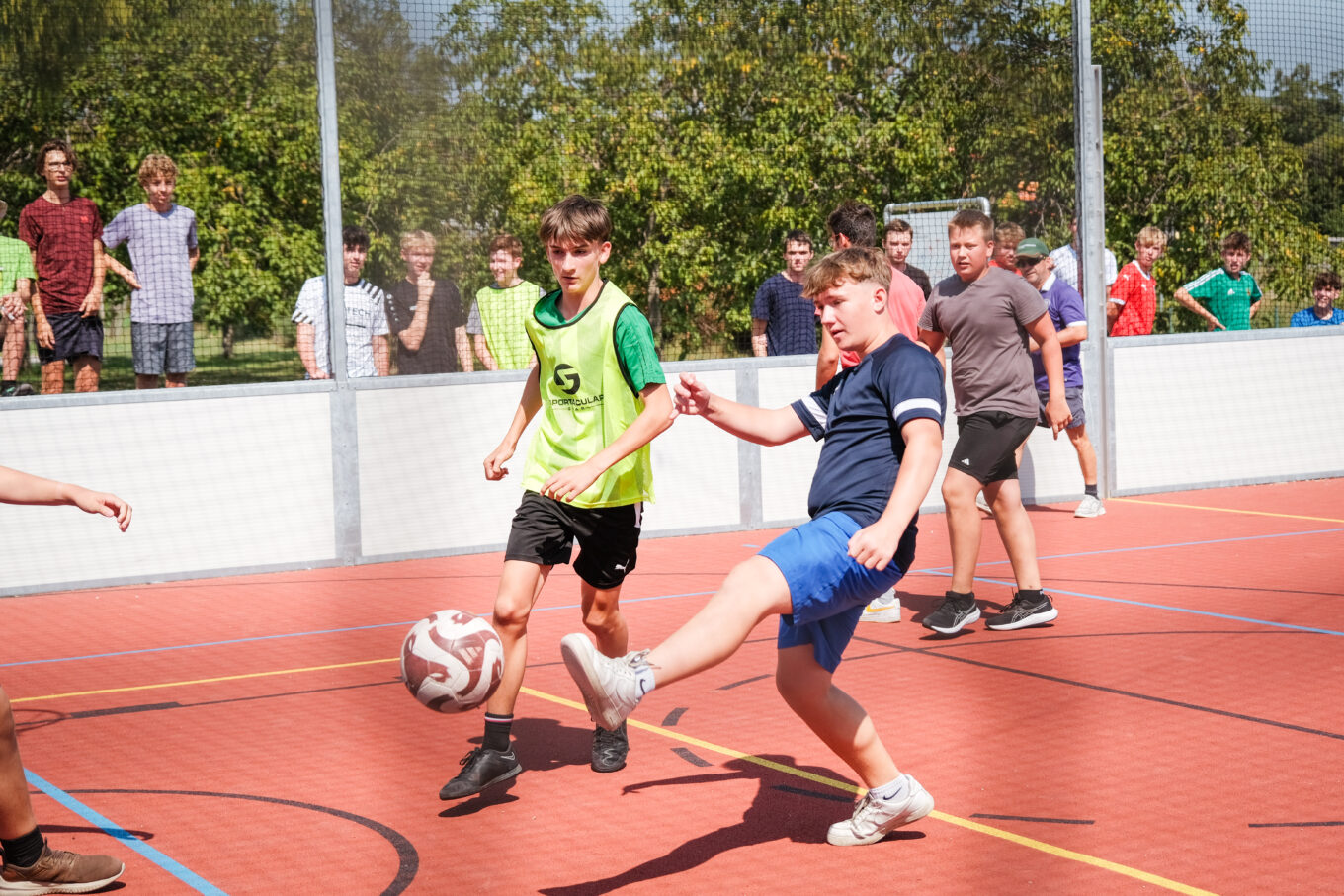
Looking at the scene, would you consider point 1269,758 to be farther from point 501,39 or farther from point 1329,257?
point 1329,257

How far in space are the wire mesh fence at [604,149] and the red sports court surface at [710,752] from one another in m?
2.59

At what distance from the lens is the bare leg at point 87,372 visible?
9.91 m

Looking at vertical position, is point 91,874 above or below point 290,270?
below

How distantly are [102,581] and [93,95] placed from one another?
7601mm

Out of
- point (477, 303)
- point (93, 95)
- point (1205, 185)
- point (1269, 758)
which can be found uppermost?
point (93, 95)

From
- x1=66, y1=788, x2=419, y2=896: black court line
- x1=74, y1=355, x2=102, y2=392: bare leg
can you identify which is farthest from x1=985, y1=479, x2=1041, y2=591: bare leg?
x1=74, y1=355, x2=102, y2=392: bare leg

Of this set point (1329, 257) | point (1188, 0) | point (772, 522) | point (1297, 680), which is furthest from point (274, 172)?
point (1297, 680)

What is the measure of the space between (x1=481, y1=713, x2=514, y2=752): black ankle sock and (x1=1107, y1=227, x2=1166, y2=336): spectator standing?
967cm

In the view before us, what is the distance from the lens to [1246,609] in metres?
7.77

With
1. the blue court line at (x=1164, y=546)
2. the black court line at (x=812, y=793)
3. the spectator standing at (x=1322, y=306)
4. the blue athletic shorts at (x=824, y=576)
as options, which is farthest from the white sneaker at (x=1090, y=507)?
the blue athletic shorts at (x=824, y=576)

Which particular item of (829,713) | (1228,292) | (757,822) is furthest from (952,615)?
(1228,292)

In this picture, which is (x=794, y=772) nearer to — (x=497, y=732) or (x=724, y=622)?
(x=497, y=732)

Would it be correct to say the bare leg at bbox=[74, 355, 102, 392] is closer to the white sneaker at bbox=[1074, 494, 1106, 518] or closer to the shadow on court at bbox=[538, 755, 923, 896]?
the shadow on court at bbox=[538, 755, 923, 896]

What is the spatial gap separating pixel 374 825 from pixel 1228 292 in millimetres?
11411
